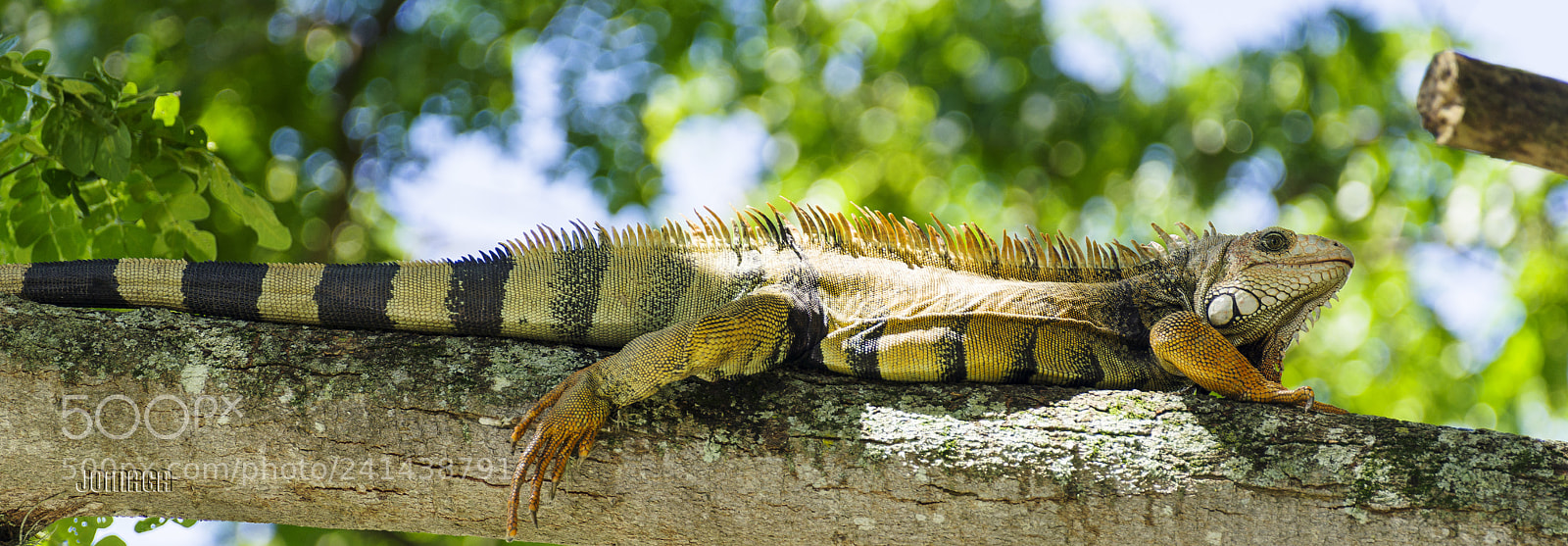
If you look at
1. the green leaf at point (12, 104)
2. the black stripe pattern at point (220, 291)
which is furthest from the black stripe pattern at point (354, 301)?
the green leaf at point (12, 104)

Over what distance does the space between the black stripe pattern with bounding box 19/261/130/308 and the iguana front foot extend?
67.7 inches

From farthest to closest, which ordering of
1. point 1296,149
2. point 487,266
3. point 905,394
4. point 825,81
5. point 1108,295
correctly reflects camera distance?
1. point 825,81
2. point 1296,149
3. point 1108,295
4. point 487,266
5. point 905,394

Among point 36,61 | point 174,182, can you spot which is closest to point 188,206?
point 174,182

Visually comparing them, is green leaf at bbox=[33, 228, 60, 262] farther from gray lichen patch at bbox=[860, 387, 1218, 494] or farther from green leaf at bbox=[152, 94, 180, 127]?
gray lichen patch at bbox=[860, 387, 1218, 494]

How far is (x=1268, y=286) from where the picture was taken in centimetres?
432

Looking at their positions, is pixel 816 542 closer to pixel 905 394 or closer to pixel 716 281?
pixel 905 394

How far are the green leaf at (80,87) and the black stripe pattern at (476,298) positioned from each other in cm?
143

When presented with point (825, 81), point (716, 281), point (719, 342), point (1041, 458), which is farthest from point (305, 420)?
point (825, 81)

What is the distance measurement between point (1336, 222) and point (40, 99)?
10616 mm

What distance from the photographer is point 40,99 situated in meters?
3.84

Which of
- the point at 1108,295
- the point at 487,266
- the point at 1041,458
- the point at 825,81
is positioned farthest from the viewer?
the point at 825,81

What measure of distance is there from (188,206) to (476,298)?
53.1 inches

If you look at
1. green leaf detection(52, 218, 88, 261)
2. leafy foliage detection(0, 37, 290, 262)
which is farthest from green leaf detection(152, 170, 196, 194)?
green leaf detection(52, 218, 88, 261)

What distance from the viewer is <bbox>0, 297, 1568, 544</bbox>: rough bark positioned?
10.2 ft
